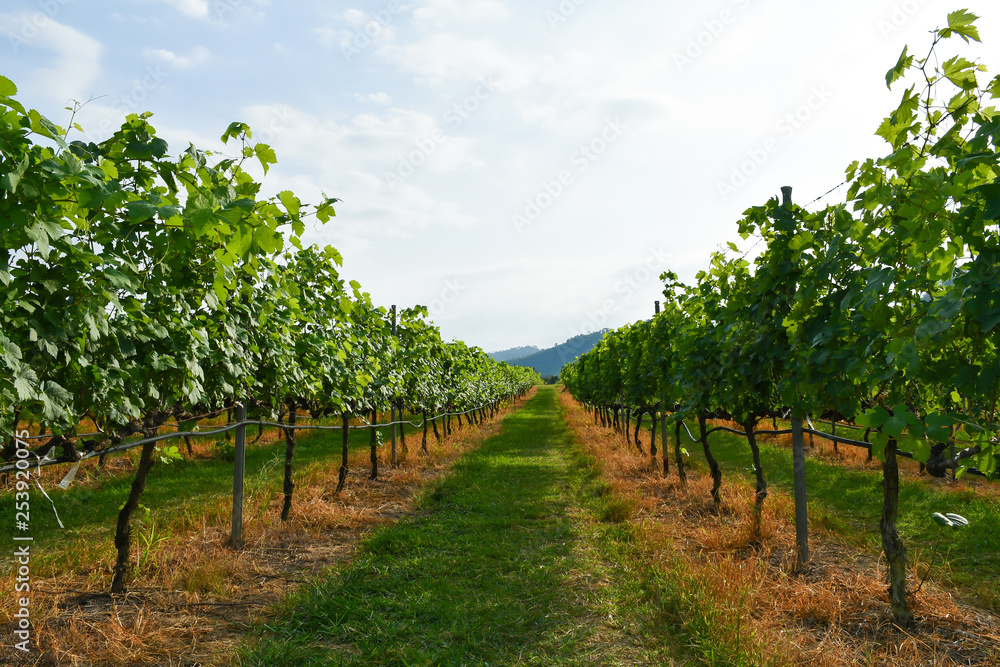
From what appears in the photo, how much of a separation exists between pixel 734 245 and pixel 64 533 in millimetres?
9019

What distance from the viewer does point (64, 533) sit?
7.00 meters

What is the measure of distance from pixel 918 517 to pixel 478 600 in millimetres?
6388

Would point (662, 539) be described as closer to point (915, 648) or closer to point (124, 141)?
point (915, 648)

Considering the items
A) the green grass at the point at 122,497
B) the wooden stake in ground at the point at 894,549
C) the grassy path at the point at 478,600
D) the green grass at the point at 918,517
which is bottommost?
the green grass at the point at 918,517

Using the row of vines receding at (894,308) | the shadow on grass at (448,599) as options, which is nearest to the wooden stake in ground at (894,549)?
the row of vines receding at (894,308)

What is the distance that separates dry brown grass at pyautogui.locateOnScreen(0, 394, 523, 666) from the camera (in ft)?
11.9

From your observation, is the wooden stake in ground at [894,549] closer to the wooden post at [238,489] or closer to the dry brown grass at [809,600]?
the dry brown grass at [809,600]

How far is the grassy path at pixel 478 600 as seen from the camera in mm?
3758

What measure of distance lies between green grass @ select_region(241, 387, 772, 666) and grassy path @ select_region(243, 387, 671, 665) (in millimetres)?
12

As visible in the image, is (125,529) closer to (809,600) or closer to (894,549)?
(809,600)

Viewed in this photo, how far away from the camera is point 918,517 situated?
729cm

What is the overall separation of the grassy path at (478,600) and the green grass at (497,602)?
1 cm

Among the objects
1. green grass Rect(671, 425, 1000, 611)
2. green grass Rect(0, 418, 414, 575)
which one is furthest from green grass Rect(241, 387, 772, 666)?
green grass Rect(671, 425, 1000, 611)

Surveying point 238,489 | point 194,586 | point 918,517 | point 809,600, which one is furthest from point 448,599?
point 918,517
